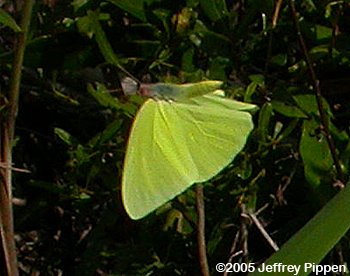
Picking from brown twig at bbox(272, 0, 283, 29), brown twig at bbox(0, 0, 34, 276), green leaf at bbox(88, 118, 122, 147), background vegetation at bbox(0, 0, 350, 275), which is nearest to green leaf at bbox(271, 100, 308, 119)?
background vegetation at bbox(0, 0, 350, 275)

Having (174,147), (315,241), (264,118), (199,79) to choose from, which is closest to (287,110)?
(264,118)

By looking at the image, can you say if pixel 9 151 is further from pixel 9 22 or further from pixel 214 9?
pixel 214 9

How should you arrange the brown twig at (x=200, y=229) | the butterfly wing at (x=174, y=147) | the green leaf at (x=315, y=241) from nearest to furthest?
the green leaf at (x=315, y=241)
the butterfly wing at (x=174, y=147)
the brown twig at (x=200, y=229)

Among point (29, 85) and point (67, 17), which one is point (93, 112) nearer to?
point (29, 85)

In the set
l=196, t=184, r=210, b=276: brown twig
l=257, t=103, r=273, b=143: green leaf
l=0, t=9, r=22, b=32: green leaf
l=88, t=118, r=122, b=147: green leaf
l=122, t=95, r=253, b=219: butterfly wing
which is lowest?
l=196, t=184, r=210, b=276: brown twig

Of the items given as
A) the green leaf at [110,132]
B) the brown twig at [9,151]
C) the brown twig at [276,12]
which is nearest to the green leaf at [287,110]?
the brown twig at [276,12]

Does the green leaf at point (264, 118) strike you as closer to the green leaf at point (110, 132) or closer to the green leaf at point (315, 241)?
the green leaf at point (110, 132)

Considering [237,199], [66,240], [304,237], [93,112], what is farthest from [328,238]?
[66,240]

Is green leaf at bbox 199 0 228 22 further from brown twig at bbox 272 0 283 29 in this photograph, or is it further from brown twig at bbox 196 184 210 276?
brown twig at bbox 196 184 210 276
